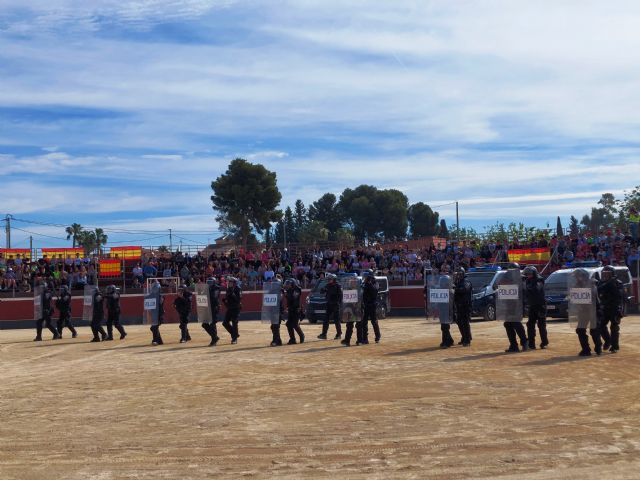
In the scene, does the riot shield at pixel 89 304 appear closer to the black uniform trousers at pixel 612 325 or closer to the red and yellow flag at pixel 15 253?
the black uniform trousers at pixel 612 325

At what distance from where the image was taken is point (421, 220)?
4006 inches

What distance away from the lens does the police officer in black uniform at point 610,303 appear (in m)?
17.5

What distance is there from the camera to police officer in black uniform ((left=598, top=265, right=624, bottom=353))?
1755 cm

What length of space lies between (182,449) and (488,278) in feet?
75.0

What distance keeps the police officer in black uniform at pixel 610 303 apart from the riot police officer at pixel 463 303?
3.42m

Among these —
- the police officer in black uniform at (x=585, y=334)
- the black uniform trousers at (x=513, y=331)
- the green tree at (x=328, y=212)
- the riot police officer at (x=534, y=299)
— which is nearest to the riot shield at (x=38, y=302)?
the black uniform trousers at (x=513, y=331)

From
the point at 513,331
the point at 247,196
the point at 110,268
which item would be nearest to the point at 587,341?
the point at 513,331

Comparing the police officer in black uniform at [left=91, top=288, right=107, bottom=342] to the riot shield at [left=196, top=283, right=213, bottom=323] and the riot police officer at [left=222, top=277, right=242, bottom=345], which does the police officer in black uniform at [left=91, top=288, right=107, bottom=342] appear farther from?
the riot police officer at [left=222, top=277, right=242, bottom=345]

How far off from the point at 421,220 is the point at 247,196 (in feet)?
128

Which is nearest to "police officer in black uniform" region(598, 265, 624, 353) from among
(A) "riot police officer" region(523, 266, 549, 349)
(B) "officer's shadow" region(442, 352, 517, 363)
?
(A) "riot police officer" region(523, 266, 549, 349)

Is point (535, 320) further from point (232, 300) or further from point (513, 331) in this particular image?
point (232, 300)

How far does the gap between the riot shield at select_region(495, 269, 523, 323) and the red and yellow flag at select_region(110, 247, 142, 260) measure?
31755 mm

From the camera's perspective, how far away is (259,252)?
162ft

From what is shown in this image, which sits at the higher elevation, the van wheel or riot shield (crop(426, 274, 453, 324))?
riot shield (crop(426, 274, 453, 324))
